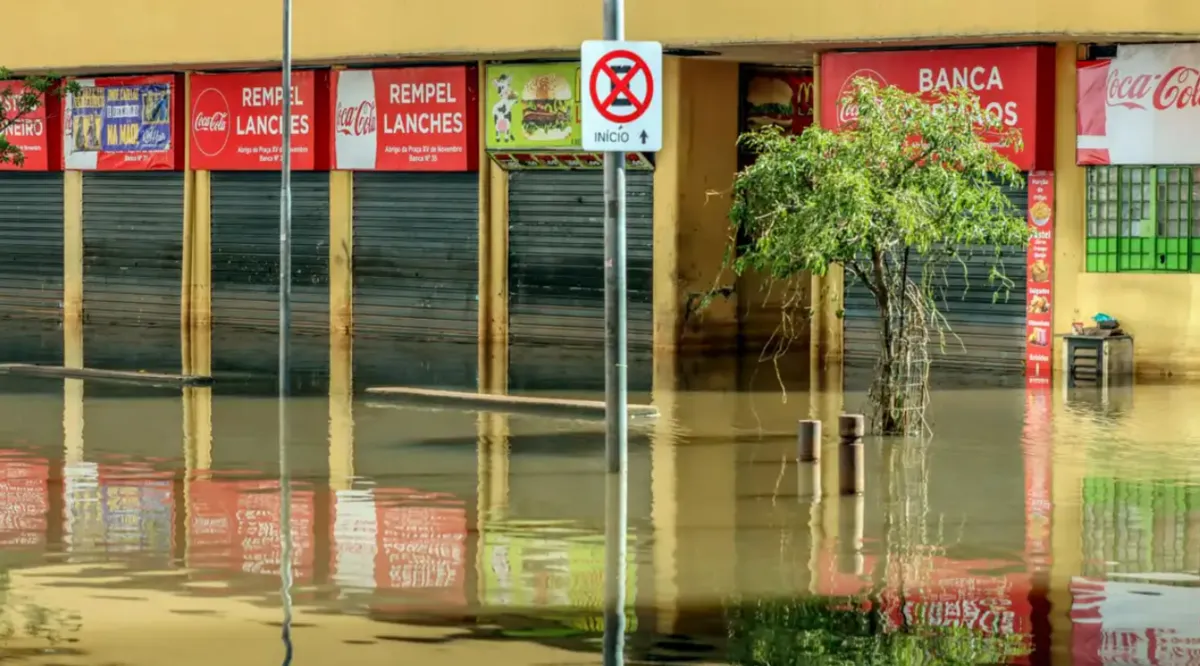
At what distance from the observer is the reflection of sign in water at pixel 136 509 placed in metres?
14.7

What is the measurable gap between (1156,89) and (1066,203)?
1.91 m

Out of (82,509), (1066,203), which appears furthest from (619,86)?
(1066,203)

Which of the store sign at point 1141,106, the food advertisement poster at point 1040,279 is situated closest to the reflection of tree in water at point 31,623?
the store sign at point 1141,106

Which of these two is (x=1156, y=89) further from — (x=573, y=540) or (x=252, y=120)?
(x=252, y=120)

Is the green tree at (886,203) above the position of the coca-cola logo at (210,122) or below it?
below

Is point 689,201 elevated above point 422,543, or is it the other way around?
point 689,201

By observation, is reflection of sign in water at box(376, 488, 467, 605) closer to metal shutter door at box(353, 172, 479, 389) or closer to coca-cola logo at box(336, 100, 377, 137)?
metal shutter door at box(353, 172, 479, 389)

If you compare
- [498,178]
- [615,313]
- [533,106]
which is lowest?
[615,313]

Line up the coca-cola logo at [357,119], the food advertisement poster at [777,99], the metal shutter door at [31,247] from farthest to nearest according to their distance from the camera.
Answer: the metal shutter door at [31,247] < the coca-cola logo at [357,119] < the food advertisement poster at [777,99]

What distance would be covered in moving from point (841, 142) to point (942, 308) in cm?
943

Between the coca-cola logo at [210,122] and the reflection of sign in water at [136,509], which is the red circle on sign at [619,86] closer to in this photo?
the reflection of sign in water at [136,509]

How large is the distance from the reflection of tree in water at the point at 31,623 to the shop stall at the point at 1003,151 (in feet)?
55.3

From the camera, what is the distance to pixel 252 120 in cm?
3809

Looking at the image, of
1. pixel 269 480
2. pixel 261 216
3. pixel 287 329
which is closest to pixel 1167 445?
pixel 269 480
